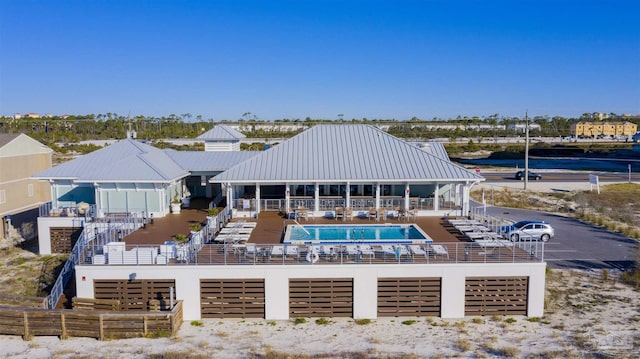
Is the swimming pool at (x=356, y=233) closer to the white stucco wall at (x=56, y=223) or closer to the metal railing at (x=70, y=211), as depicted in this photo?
the metal railing at (x=70, y=211)

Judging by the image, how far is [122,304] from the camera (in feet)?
53.4

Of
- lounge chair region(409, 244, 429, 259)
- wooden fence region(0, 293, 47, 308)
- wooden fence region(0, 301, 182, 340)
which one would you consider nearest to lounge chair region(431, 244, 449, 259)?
lounge chair region(409, 244, 429, 259)

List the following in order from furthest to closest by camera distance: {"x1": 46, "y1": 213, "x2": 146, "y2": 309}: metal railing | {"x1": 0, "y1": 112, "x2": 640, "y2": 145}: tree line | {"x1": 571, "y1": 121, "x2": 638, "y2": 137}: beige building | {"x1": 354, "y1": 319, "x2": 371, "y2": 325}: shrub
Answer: {"x1": 571, "y1": 121, "x2": 638, "y2": 137}: beige building
{"x1": 0, "y1": 112, "x2": 640, "y2": 145}: tree line
{"x1": 46, "y1": 213, "x2": 146, "y2": 309}: metal railing
{"x1": 354, "y1": 319, "x2": 371, "y2": 325}: shrub

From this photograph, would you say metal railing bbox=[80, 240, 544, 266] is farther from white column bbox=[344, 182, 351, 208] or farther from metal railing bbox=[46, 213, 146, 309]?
white column bbox=[344, 182, 351, 208]

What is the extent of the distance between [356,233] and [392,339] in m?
6.89

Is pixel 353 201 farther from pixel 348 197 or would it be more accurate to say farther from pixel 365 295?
pixel 365 295

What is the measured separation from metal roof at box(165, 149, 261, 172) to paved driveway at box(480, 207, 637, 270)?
58.3 ft

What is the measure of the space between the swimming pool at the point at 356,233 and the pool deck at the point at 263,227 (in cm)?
52

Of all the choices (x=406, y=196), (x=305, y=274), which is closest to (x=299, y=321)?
(x=305, y=274)

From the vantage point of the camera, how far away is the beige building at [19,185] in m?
28.3

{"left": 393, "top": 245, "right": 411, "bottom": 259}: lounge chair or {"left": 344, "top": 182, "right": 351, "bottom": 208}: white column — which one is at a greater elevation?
{"left": 344, "top": 182, "right": 351, "bottom": 208}: white column

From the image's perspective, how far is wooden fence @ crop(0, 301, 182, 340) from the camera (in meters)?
14.6

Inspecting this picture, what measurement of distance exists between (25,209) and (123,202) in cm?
1032

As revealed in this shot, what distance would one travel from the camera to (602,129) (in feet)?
459
